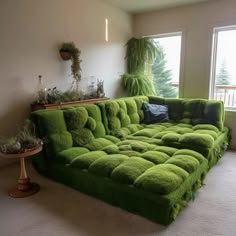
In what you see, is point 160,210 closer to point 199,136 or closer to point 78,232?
point 78,232

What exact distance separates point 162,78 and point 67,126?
8.88ft

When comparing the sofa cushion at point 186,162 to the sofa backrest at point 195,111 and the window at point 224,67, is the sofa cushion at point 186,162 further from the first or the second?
the window at point 224,67

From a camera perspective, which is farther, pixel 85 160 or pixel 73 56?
pixel 73 56

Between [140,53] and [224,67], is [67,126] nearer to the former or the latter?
[140,53]

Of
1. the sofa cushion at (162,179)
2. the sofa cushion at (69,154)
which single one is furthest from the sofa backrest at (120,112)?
the sofa cushion at (162,179)

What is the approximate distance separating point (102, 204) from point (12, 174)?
135cm

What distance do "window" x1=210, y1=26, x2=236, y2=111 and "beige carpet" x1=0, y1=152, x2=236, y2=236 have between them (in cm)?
204

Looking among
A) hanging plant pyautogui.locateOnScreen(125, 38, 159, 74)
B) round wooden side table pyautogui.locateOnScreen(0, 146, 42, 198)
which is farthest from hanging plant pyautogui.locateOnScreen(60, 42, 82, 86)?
round wooden side table pyautogui.locateOnScreen(0, 146, 42, 198)

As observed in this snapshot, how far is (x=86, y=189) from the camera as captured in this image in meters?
2.24

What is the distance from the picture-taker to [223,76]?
13.1ft

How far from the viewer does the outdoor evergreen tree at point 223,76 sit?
13.0 ft

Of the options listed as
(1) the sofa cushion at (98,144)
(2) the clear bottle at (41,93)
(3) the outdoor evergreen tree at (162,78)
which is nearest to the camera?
(1) the sofa cushion at (98,144)

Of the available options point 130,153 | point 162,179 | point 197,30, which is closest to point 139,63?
point 197,30

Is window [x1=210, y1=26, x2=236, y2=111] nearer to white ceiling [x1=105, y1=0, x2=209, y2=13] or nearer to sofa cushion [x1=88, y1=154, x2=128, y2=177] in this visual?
white ceiling [x1=105, y1=0, x2=209, y2=13]
